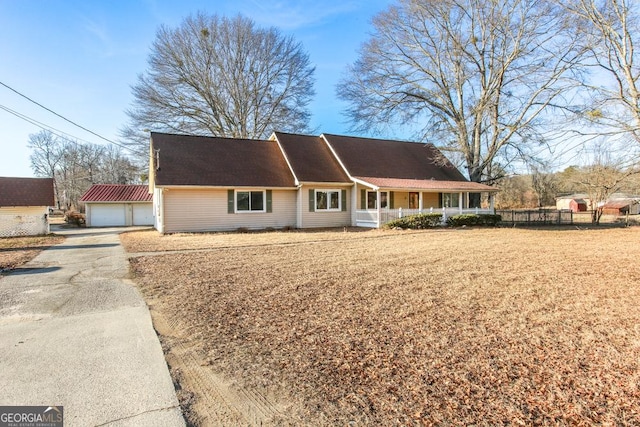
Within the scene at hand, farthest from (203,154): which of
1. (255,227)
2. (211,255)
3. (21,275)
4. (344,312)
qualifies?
(344,312)

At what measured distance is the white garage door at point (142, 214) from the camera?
27.7m

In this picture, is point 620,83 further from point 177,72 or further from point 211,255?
point 177,72

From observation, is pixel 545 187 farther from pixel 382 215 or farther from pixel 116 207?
pixel 116 207

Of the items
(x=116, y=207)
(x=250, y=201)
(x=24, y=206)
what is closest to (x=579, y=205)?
(x=250, y=201)

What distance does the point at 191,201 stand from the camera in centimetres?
1673

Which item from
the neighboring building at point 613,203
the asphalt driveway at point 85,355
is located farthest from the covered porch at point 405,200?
the neighboring building at point 613,203

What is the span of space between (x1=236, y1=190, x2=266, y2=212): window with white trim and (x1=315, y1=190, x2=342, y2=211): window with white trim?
3027mm

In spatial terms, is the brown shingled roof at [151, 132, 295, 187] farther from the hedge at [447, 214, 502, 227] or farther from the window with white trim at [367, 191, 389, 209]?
the hedge at [447, 214, 502, 227]

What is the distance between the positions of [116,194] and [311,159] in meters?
17.5

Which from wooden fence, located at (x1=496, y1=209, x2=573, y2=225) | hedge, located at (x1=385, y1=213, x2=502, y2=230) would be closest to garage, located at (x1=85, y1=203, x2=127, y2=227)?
hedge, located at (x1=385, y1=213, x2=502, y2=230)

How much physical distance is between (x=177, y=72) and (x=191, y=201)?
15696 mm

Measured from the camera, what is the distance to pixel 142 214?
27906 millimetres
